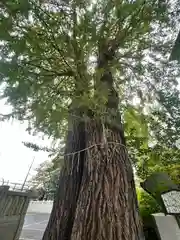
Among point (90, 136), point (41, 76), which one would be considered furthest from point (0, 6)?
point (90, 136)

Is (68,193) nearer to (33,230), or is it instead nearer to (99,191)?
(99,191)

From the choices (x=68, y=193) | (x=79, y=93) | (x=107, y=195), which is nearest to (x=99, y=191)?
(x=107, y=195)

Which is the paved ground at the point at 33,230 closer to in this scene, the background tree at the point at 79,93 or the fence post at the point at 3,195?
the fence post at the point at 3,195

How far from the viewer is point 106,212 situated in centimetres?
130

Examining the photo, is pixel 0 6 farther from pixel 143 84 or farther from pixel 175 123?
pixel 175 123

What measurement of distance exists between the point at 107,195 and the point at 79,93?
907mm

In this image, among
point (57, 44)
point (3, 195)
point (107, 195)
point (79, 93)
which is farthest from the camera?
point (3, 195)

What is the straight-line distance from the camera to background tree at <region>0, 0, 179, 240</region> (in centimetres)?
143

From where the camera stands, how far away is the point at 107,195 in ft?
4.63

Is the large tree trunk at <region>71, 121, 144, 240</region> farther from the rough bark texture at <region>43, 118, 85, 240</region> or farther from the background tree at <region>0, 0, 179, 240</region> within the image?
the rough bark texture at <region>43, 118, 85, 240</region>

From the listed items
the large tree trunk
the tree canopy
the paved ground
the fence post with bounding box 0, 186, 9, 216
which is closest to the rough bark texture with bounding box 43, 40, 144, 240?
the large tree trunk

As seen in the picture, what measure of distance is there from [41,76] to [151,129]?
1659 mm

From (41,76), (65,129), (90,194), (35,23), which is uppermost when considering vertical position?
(35,23)

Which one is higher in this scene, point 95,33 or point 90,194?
point 95,33
